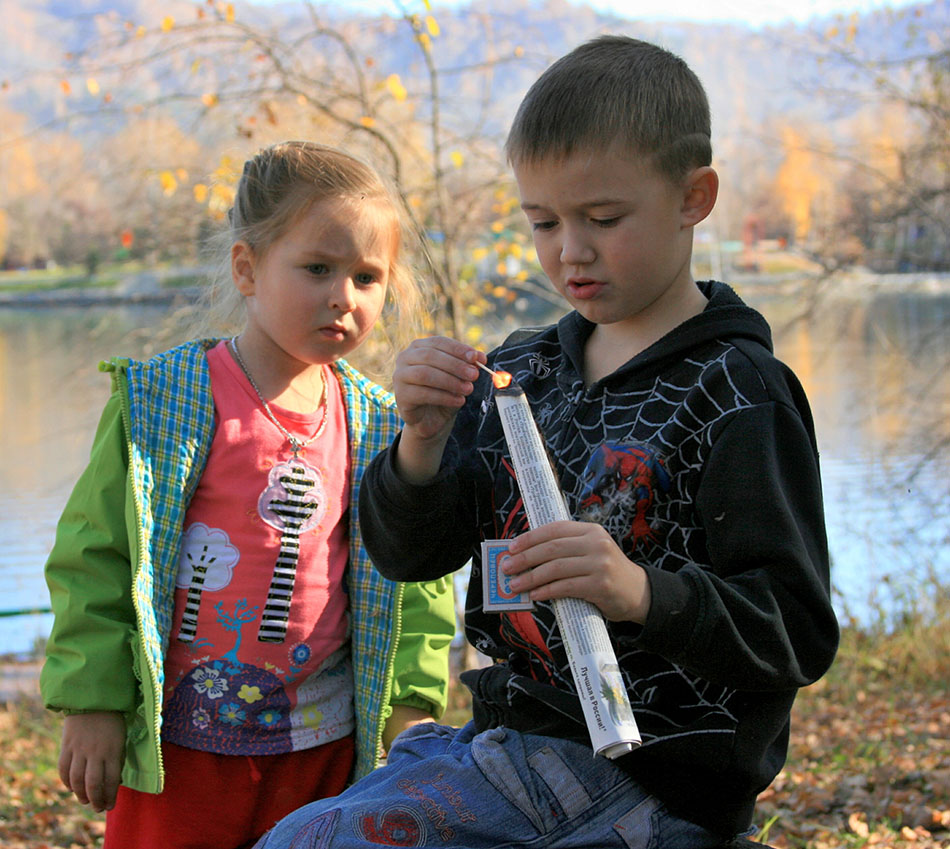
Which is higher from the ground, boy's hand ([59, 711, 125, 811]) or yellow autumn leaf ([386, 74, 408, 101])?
yellow autumn leaf ([386, 74, 408, 101])

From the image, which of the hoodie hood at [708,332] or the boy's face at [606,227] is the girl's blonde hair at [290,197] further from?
the hoodie hood at [708,332]

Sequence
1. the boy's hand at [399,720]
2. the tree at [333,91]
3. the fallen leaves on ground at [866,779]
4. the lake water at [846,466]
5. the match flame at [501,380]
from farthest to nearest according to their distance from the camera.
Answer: the lake water at [846,466], the tree at [333,91], the fallen leaves on ground at [866,779], the boy's hand at [399,720], the match flame at [501,380]

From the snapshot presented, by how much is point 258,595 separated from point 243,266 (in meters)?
0.84

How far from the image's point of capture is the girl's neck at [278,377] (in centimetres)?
275

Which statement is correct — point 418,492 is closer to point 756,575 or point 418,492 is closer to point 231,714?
point 756,575

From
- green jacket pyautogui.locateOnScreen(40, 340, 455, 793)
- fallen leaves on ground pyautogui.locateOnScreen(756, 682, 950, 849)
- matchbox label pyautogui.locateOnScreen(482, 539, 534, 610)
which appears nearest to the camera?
matchbox label pyautogui.locateOnScreen(482, 539, 534, 610)

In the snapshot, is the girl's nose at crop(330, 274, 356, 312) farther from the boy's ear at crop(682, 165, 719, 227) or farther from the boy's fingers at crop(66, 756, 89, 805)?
the boy's fingers at crop(66, 756, 89, 805)

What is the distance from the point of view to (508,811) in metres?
1.78

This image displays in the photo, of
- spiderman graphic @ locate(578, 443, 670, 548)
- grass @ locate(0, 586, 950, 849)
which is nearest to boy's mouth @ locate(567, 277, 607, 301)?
spiderman graphic @ locate(578, 443, 670, 548)

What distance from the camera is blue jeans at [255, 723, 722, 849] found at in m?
1.77

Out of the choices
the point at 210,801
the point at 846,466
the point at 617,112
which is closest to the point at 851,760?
the point at 210,801

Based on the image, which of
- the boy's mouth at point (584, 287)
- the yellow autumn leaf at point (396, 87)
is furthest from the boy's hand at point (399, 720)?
the yellow autumn leaf at point (396, 87)

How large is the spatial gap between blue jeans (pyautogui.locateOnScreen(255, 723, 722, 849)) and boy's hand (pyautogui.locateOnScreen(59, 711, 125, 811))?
0.75 metres

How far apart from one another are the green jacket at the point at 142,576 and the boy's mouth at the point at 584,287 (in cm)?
107
